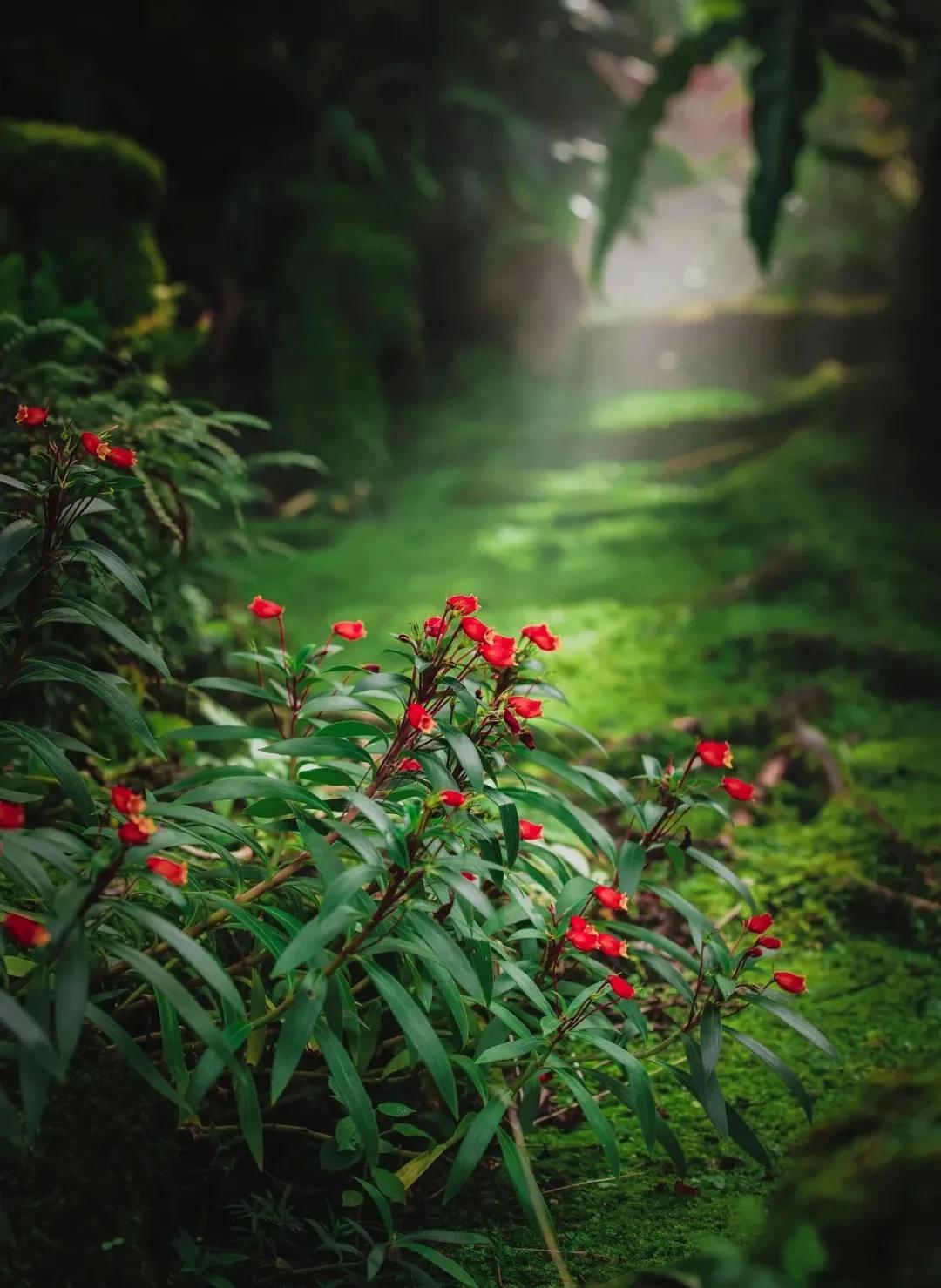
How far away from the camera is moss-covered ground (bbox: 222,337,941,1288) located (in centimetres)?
173

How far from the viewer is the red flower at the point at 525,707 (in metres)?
1.45

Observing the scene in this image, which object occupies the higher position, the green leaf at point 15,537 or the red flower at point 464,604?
the green leaf at point 15,537

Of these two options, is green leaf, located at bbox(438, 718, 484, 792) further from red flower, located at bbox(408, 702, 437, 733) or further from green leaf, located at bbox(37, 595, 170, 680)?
green leaf, located at bbox(37, 595, 170, 680)

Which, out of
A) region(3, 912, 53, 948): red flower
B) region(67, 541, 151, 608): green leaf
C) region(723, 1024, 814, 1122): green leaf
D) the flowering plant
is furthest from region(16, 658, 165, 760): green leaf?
region(723, 1024, 814, 1122): green leaf

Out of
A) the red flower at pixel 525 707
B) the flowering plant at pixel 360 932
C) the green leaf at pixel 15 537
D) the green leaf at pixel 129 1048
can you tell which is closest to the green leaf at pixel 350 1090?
the flowering plant at pixel 360 932

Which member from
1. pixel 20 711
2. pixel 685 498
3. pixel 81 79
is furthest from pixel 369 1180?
pixel 81 79

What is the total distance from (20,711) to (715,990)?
1640mm

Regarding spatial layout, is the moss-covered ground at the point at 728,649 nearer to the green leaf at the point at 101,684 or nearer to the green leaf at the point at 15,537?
the green leaf at the point at 101,684

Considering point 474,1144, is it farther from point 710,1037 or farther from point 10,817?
point 10,817

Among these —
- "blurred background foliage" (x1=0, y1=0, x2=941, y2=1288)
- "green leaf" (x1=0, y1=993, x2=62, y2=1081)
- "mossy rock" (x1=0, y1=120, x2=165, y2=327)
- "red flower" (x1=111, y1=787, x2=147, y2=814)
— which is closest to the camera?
"green leaf" (x1=0, y1=993, x2=62, y2=1081)

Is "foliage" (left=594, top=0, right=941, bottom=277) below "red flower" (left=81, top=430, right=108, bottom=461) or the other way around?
the other way around

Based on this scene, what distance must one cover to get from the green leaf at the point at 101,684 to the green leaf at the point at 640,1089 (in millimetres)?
847

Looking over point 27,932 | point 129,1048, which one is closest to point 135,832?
point 27,932

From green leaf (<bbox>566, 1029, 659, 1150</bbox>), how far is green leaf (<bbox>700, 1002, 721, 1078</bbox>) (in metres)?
0.11
